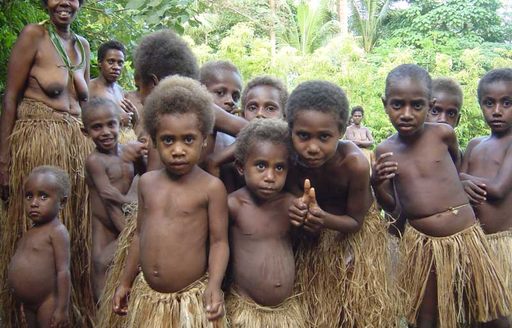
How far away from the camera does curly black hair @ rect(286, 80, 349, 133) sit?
101 inches

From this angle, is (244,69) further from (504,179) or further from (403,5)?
(504,179)

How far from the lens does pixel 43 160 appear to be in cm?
354

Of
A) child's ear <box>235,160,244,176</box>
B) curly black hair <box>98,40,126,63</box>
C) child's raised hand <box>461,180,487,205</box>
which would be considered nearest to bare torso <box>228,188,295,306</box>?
child's ear <box>235,160,244,176</box>

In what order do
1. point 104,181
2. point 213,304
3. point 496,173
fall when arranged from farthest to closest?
point 496,173 → point 104,181 → point 213,304

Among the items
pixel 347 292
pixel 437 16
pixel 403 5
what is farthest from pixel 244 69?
pixel 347 292

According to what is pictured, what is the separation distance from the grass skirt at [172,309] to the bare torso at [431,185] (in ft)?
4.32

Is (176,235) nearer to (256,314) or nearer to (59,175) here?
(256,314)

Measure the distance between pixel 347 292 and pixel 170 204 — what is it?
99 centimetres

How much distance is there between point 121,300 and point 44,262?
28.3 inches

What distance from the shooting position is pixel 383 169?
2963 mm

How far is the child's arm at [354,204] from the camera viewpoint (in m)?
2.64

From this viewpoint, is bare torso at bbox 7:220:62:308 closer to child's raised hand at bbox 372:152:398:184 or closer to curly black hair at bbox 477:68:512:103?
child's raised hand at bbox 372:152:398:184

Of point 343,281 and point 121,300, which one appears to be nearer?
point 121,300

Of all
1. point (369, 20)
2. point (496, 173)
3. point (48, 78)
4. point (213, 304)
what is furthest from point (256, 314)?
point (369, 20)
